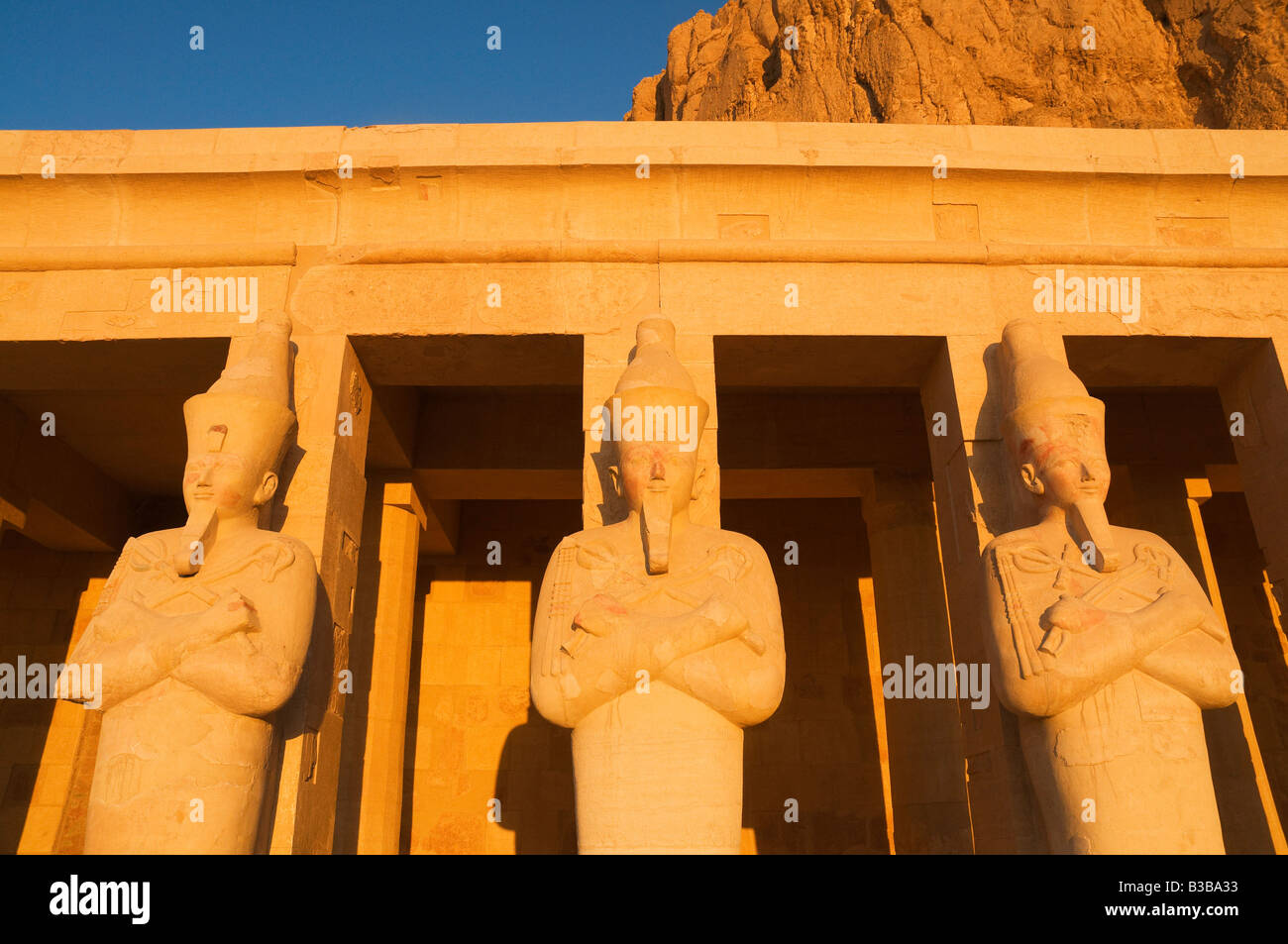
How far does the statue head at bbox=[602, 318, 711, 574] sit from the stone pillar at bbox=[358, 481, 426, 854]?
3.62m

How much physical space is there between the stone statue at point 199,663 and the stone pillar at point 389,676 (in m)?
2.76

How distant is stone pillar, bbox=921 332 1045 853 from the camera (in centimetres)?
472

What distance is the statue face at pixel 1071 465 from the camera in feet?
14.4

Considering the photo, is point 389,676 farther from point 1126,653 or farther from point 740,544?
point 1126,653

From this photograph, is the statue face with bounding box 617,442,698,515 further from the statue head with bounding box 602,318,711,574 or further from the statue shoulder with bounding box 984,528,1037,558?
the statue shoulder with bounding box 984,528,1037,558

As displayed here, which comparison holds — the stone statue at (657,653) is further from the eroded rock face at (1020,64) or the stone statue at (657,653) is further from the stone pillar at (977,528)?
the eroded rock face at (1020,64)

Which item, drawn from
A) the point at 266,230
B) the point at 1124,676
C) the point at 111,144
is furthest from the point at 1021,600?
the point at 111,144

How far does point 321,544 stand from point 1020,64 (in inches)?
Answer: 404

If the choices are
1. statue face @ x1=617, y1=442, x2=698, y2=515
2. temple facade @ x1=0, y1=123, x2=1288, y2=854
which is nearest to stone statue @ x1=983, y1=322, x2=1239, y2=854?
temple facade @ x1=0, y1=123, x2=1288, y2=854

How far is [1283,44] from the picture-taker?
9031mm

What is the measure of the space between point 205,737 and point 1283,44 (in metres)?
10.6
